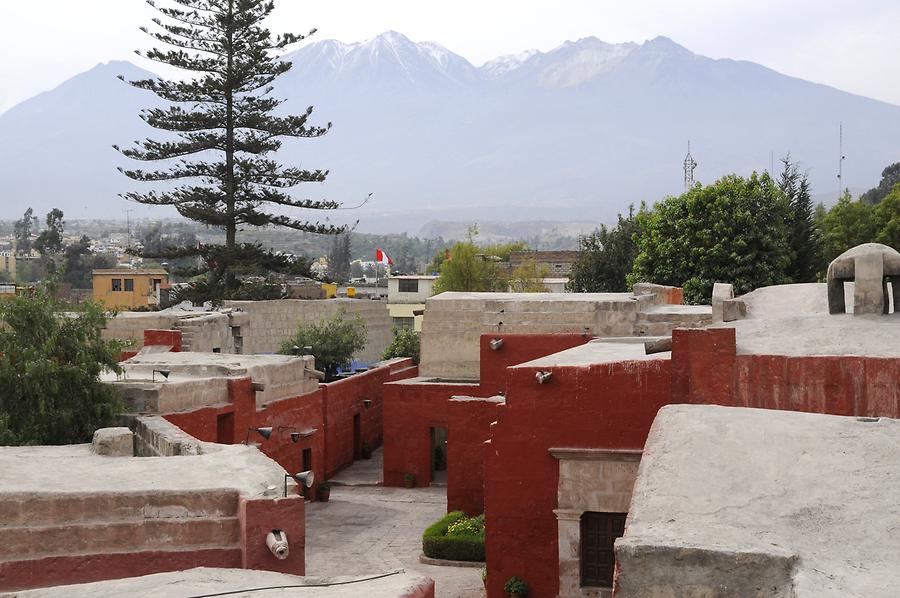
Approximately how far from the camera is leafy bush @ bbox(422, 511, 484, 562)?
18812 mm

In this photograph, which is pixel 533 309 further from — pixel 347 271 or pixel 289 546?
pixel 347 271

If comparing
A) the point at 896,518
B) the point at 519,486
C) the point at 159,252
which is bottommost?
the point at 519,486

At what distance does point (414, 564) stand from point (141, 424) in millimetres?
5200

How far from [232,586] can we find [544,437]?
280 inches

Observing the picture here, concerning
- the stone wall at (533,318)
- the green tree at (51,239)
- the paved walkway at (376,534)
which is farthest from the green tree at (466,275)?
the green tree at (51,239)

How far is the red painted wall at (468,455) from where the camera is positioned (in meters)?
20.8

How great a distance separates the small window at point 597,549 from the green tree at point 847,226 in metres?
33.5

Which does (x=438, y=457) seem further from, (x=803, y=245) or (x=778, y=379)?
(x=803, y=245)

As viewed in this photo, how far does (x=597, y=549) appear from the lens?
14750 mm

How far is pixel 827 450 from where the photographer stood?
877 centimetres

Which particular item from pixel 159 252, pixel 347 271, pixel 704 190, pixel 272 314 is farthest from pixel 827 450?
pixel 347 271

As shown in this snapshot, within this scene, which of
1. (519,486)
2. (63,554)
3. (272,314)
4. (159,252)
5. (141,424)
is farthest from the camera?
(159,252)

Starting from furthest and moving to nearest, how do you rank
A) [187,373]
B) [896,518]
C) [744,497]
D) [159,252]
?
1. [159,252]
2. [187,373]
3. [744,497]
4. [896,518]

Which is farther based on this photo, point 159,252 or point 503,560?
point 159,252
